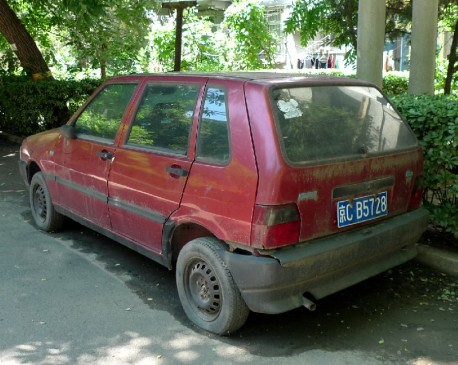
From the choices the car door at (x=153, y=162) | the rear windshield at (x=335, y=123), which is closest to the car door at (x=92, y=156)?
the car door at (x=153, y=162)

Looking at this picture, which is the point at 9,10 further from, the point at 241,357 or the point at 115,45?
the point at 241,357

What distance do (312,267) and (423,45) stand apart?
441 centimetres

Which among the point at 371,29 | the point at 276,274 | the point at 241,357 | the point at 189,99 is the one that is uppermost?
the point at 371,29

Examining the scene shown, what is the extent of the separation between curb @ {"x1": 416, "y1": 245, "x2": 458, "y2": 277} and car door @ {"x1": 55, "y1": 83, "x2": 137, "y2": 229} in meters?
2.76

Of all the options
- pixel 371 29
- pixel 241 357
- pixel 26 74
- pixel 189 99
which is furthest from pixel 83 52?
pixel 241 357

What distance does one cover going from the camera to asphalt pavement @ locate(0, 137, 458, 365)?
3316 millimetres

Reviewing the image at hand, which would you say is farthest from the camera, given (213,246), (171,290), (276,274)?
(171,290)

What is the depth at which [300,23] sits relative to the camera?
31.2 ft

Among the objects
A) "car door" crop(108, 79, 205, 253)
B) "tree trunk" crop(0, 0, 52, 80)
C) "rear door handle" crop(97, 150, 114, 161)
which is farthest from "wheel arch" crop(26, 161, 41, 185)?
"tree trunk" crop(0, 0, 52, 80)

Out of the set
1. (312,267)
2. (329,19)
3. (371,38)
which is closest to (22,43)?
(329,19)

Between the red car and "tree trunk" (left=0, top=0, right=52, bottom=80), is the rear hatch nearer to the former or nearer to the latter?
the red car

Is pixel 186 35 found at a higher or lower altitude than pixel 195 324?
higher

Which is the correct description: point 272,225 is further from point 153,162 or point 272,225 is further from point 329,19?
point 329,19

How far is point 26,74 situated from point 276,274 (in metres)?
9.29
